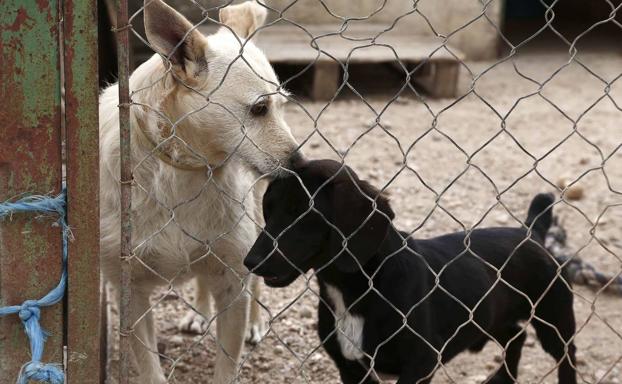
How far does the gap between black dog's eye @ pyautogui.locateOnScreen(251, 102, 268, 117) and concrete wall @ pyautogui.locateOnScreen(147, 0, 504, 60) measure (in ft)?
17.5

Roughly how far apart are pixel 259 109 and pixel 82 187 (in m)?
0.97

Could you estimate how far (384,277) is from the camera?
281cm

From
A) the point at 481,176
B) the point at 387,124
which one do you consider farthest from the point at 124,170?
the point at 387,124

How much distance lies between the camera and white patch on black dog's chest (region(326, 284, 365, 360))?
2834 mm

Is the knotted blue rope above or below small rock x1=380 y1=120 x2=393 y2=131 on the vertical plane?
above

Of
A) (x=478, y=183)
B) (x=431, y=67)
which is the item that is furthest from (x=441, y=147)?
(x=431, y=67)

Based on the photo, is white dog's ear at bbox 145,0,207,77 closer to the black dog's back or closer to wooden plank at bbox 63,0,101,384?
wooden plank at bbox 63,0,101,384

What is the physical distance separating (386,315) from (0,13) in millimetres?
1498

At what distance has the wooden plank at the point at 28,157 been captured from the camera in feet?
6.31

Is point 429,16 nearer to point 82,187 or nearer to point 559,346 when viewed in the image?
point 559,346

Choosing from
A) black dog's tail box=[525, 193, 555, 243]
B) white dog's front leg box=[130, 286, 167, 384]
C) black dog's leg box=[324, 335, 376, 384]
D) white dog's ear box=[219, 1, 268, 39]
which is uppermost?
white dog's ear box=[219, 1, 268, 39]

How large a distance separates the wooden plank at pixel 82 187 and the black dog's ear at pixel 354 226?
800 millimetres

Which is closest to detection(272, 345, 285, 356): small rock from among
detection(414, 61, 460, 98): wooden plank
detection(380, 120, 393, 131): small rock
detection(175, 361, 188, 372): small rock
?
detection(175, 361, 188, 372): small rock

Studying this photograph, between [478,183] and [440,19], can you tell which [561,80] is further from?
[478,183]
